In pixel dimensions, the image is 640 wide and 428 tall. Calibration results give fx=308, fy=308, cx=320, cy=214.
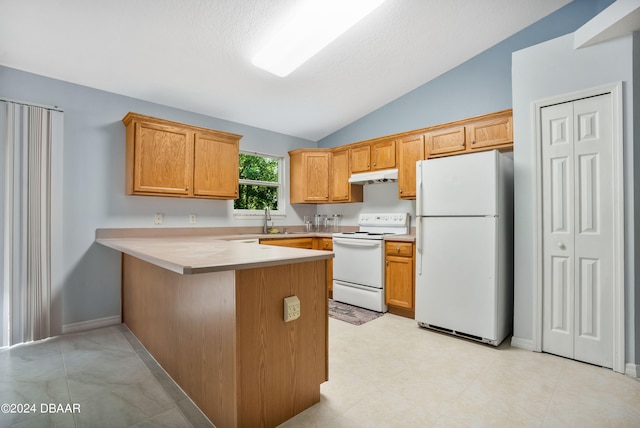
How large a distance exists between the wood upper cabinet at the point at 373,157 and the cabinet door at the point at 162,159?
2.08 metres

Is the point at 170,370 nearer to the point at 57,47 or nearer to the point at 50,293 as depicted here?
the point at 50,293

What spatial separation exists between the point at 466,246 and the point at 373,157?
5.81 feet

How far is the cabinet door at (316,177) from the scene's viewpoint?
446 cm

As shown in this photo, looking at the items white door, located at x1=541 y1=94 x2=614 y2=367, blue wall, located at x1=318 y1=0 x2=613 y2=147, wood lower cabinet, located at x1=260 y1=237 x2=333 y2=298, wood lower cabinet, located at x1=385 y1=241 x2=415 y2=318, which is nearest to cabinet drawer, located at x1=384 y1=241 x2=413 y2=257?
wood lower cabinet, located at x1=385 y1=241 x2=415 y2=318

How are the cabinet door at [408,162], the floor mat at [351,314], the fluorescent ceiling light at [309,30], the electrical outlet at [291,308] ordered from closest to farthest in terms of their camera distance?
the electrical outlet at [291,308] < the fluorescent ceiling light at [309,30] < the floor mat at [351,314] < the cabinet door at [408,162]

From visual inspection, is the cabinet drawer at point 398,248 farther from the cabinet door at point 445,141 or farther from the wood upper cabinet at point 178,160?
the wood upper cabinet at point 178,160

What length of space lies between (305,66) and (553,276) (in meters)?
2.91

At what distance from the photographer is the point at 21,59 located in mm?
2498

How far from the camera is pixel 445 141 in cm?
338

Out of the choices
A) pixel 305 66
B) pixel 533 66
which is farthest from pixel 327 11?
pixel 533 66

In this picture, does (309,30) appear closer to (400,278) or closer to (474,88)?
(474,88)

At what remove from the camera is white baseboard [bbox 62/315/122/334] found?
9.21 feet

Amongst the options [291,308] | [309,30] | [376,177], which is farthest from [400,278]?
[309,30]

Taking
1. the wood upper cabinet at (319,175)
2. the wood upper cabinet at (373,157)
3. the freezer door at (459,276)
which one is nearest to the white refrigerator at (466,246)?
the freezer door at (459,276)
